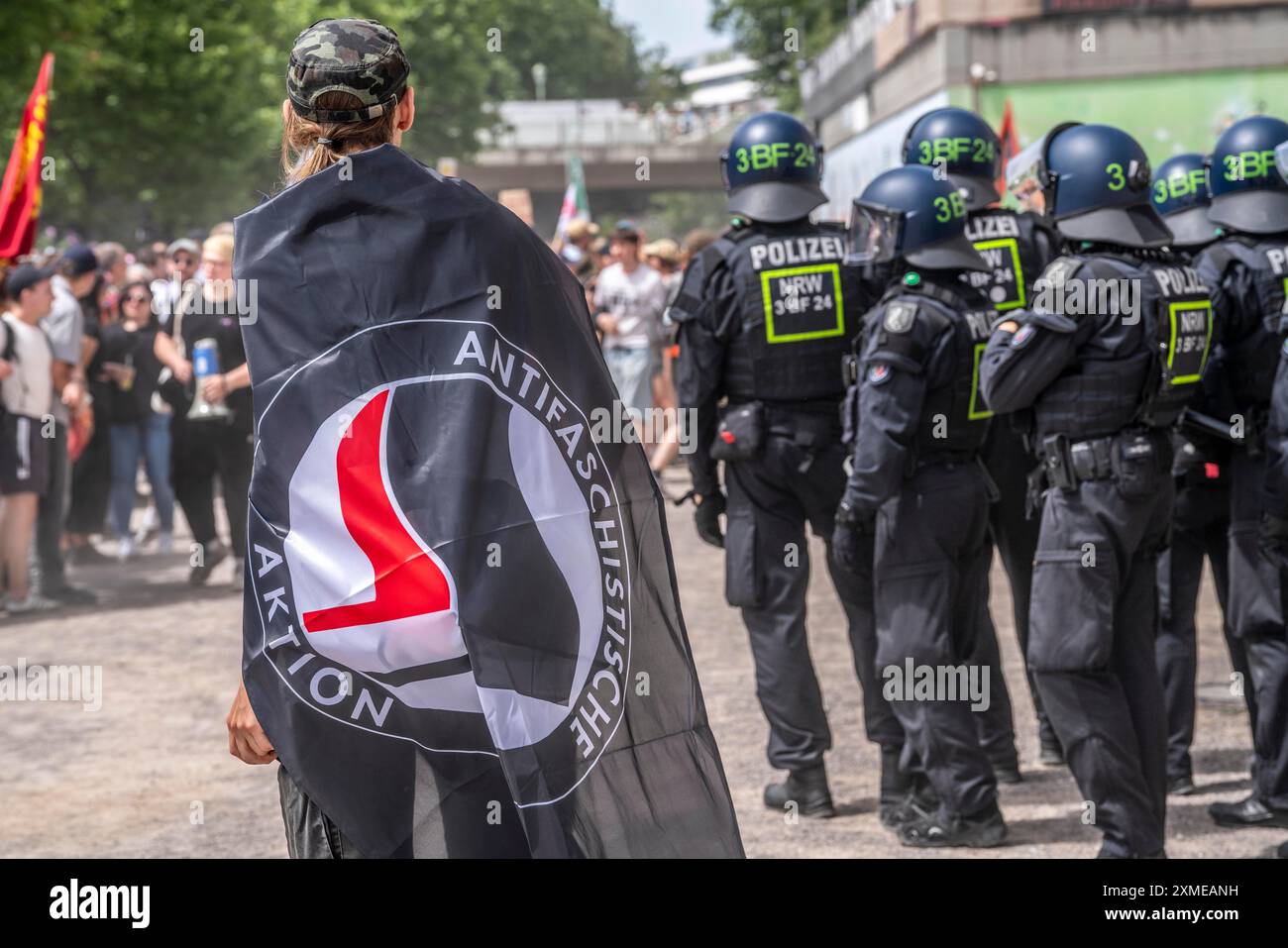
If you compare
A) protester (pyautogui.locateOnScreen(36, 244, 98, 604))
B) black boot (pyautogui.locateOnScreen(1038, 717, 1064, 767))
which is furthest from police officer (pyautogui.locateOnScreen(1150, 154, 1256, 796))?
protester (pyautogui.locateOnScreen(36, 244, 98, 604))

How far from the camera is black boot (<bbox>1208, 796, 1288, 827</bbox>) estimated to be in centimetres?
577

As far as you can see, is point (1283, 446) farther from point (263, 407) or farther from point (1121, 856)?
point (263, 407)

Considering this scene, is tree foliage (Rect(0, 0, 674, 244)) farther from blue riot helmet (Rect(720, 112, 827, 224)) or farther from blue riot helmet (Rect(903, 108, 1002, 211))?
blue riot helmet (Rect(903, 108, 1002, 211))

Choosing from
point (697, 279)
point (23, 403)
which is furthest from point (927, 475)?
point (23, 403)

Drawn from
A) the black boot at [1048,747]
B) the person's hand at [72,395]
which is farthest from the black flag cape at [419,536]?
the person's hand at [72,395]

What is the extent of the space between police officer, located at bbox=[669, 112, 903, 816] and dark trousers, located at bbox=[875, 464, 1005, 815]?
38 centimetres

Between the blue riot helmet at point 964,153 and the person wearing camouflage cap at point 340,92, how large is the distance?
371cm

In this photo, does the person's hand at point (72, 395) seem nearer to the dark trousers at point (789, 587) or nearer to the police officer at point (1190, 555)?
the dark trousers at point (789, 587)

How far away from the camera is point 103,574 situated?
12336 millimetres

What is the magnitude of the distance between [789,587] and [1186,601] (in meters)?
1.56

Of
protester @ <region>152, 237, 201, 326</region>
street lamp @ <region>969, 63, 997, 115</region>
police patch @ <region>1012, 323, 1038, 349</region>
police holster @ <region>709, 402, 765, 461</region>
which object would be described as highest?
street lamp @ <region>969, 63, 997, 115</region>
